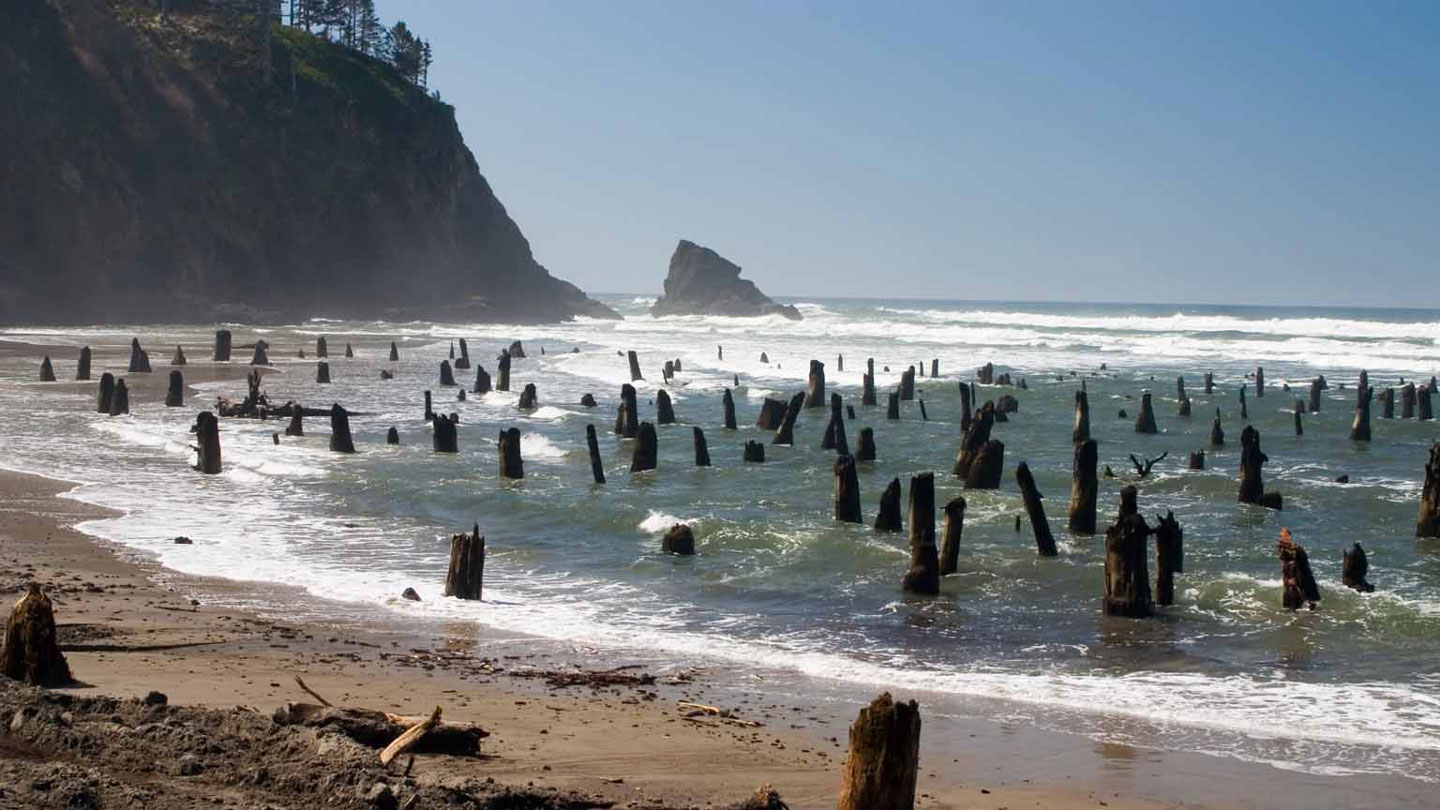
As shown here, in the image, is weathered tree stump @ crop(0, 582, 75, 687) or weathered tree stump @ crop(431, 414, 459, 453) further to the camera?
weathered tree stump @ crop(431, 414, 459, 453)

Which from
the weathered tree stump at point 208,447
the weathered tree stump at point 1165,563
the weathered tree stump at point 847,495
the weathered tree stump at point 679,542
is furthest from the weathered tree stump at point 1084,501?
the weathered tree stump at point 208,447

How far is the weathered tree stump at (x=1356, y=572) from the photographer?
1644cm

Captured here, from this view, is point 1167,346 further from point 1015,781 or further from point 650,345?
point 1015,781

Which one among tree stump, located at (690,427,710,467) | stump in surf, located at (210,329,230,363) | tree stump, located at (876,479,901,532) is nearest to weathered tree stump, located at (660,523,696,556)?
tree stump, located at (876,479,901,532)

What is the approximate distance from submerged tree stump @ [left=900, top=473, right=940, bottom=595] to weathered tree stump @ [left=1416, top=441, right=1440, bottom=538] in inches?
314

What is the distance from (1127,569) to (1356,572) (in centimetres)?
334

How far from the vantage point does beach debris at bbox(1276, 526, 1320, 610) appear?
15.5m

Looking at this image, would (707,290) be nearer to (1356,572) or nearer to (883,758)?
(1356,572)

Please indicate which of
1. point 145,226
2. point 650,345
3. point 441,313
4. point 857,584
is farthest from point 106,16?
point 857,584

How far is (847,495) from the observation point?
822 inches

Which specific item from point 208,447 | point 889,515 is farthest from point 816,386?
point 889,515

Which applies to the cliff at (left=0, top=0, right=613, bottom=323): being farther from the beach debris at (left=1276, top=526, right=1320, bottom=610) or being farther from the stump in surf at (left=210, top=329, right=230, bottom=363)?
the beach debris at (left=1276, top=526, right=1320, bottom=610)

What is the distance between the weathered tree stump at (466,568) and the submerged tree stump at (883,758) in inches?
317

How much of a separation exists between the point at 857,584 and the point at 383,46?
11826 cm
